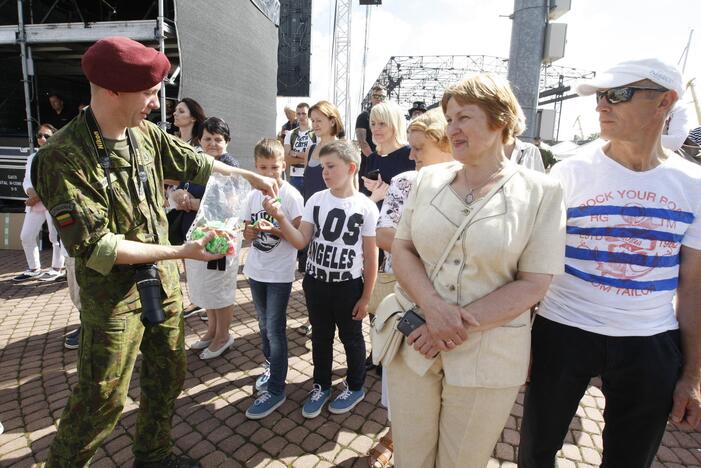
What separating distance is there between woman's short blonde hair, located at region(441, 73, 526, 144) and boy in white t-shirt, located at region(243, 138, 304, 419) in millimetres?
1597

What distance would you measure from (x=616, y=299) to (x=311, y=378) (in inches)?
100

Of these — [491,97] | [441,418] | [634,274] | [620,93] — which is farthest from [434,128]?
[441,418]

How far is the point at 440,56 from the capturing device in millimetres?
29062

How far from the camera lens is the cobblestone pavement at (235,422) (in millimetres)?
Answer: 2574

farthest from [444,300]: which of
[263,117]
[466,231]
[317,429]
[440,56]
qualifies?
[440,56]

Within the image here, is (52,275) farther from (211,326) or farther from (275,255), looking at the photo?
(275,255)

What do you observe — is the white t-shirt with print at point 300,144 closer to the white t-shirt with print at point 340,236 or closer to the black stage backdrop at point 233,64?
the black stage backdrop at point 233,64

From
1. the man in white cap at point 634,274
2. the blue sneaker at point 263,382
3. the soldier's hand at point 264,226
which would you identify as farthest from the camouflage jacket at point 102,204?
the man in white cap at point 634,274

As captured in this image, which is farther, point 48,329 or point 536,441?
point 48,329

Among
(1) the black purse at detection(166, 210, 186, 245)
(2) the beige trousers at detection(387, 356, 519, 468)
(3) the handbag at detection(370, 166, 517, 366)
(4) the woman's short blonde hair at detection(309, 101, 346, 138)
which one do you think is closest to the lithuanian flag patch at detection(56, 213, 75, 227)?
(3) the handbag at detection(370, 166, 517, 366)

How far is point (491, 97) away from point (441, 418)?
134 centimetres

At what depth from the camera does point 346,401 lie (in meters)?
3.01

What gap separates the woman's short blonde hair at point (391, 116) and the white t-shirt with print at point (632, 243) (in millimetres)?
1956

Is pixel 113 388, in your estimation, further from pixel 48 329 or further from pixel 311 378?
pixel 48 329
